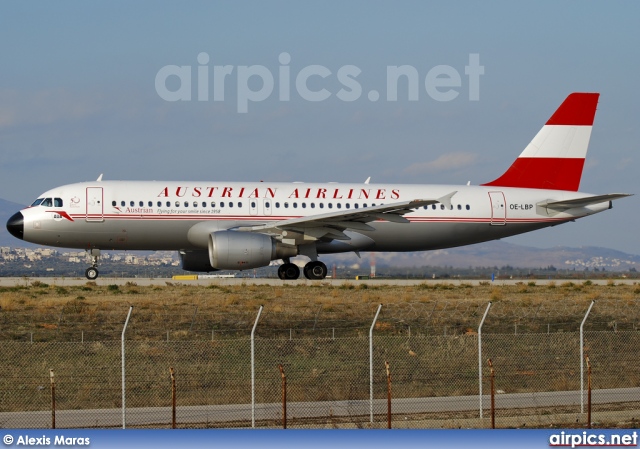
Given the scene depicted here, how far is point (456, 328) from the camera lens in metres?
25.6

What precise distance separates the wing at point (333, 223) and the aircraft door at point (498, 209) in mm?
4100

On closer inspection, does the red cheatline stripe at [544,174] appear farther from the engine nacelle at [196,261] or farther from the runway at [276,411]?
the runway at [276,411]

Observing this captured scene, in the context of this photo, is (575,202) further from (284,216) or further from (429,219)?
(284,216)

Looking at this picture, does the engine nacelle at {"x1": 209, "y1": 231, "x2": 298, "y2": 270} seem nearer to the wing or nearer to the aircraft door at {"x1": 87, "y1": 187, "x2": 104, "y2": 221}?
the wing

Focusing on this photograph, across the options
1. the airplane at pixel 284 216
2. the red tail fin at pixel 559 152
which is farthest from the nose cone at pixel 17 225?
the red tail fin at pixel 559 152

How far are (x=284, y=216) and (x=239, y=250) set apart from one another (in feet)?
12.5

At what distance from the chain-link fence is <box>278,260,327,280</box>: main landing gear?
566 inches

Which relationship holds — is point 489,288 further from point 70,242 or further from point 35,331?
point 35,331

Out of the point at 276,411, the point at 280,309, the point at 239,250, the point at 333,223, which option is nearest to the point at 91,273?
the point at 239,250

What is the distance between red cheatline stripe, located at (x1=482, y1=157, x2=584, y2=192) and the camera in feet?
141

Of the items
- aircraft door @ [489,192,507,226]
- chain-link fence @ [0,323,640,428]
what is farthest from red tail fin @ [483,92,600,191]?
chain-link fence @ [0,323,640,428]

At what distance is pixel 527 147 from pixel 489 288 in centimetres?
707

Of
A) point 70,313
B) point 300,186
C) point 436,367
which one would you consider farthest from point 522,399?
point 300,186

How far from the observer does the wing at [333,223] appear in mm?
36219
